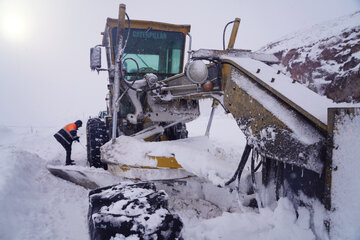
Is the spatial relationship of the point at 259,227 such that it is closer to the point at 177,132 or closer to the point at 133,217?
the point at 133,217

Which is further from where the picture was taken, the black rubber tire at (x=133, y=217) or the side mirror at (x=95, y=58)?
the side mirror at (x=95, y=58)

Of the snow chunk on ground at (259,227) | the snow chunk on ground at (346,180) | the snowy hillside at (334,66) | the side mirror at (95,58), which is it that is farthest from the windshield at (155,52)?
the snow chunk on ground at (346,180)

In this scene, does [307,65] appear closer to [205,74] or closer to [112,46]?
[112,46]

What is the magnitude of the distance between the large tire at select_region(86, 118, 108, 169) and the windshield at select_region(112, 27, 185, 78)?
1.09m

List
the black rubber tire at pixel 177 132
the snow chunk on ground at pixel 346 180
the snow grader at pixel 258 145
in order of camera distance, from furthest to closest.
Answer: the black rubber tire at pixel 177 132, the snow grader at pixel 258 145, the snow chunk on ground at pixel 346 180

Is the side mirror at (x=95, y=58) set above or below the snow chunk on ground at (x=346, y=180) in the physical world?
above

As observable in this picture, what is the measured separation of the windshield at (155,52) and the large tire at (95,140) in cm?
109

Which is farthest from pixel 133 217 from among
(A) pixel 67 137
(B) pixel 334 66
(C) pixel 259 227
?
(B) pixel 334 66

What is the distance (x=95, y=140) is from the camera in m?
3.65

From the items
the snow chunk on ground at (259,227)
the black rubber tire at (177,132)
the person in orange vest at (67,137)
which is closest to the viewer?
the snow chunk on ground at (259,227)

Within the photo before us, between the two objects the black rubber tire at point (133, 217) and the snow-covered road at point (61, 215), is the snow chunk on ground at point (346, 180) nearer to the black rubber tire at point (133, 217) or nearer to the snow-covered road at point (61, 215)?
the snow-covered road at point (61, 215)

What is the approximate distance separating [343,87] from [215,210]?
7082mm

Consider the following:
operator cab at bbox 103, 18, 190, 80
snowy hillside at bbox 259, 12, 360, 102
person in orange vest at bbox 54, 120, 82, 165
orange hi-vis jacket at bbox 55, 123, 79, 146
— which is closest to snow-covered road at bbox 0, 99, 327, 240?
person in orange vest at bbox 54, 120, 82, 165

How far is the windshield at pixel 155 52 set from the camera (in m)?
4.08
